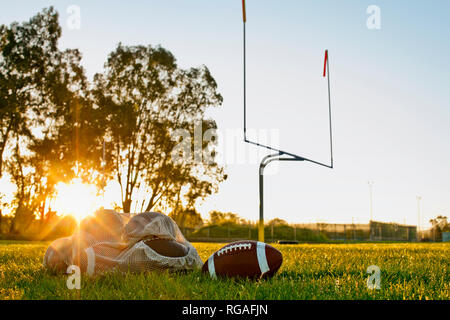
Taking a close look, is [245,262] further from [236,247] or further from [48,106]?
[48,106]

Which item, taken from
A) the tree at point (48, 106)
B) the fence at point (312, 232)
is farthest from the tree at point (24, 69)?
the fence at point (312, 232)

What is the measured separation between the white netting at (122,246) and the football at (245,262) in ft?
1.25

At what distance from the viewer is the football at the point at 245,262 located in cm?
281

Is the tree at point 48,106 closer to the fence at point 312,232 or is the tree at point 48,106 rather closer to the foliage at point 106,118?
the foliage at point 106,118

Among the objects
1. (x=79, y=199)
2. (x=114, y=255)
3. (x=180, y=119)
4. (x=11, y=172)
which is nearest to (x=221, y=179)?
(x=180, y=119)

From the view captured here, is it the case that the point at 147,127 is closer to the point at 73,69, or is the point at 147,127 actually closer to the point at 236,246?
the point at 73,69

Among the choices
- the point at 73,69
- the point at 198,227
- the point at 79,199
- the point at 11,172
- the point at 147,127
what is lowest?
the point at 198,227

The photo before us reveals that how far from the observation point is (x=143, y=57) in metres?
23.3

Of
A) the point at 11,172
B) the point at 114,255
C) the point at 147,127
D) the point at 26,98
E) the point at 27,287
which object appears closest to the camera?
the point at 27,287

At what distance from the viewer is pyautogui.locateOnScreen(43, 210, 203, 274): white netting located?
296 centimetres

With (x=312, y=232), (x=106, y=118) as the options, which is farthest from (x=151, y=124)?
(x=312, y=232)

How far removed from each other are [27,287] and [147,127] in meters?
20.6

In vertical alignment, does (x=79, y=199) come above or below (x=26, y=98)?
below
